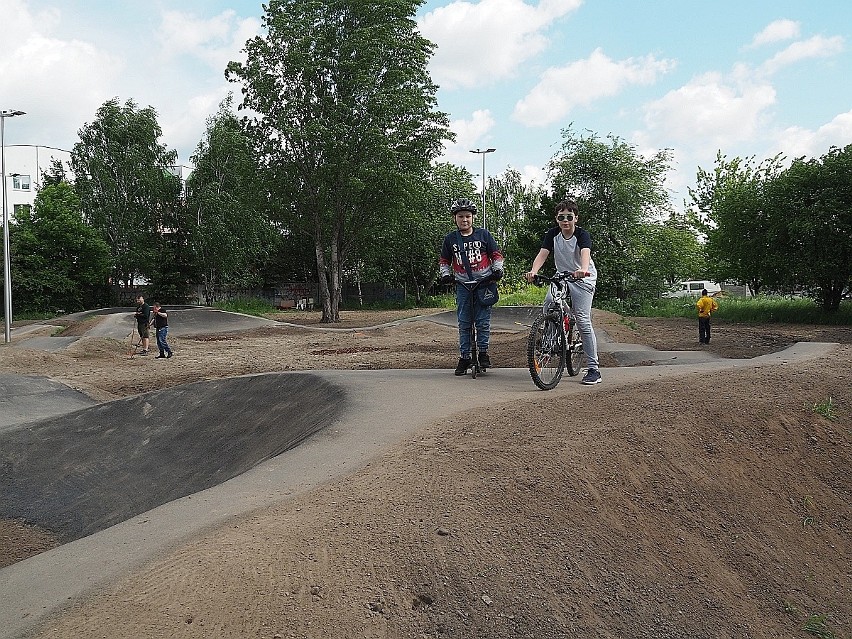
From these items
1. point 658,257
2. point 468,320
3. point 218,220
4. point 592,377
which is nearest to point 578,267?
point 592,377

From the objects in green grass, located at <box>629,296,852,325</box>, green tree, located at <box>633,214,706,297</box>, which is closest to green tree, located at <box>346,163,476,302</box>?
green tree, located at <box>633,214,706,297</box>

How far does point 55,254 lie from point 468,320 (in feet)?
148

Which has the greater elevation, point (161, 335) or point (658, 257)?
point (658, 257)

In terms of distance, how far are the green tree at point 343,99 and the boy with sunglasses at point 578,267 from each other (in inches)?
992

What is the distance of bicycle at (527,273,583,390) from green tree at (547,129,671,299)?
30.8 m

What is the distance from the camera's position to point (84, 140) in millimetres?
50312

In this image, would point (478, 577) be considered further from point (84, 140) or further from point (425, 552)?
point (84, 140)

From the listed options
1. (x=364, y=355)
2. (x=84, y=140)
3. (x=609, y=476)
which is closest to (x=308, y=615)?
(x=609, y=476)

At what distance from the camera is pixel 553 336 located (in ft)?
25.5

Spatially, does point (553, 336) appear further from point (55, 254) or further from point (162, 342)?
point (55, 254)

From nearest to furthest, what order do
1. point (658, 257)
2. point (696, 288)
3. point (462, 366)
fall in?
point (462, 366), point (658, 257), point (696, 288)

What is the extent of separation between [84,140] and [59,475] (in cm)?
4876

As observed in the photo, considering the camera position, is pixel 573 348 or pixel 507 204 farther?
pixel 507 204

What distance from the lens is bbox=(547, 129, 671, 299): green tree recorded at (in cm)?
3788
